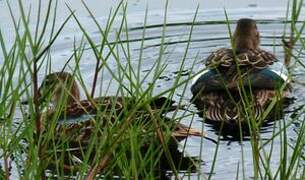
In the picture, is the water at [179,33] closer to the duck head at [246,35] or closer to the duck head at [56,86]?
the duck head at [246,35]

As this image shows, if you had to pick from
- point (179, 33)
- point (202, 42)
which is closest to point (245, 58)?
point (202, 42)

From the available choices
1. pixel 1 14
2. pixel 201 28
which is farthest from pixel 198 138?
pixel 1 14

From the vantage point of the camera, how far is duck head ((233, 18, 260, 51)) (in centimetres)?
1029

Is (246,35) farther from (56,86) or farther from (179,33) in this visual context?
(56,86)

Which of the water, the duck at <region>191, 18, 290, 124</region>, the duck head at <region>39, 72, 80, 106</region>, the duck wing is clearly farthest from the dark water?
the duck head at <region>39, 72, 80, 106</region>

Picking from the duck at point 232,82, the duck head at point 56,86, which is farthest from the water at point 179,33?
the duck head at point 56,86

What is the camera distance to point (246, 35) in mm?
10195

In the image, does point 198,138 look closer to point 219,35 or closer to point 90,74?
point 90,74

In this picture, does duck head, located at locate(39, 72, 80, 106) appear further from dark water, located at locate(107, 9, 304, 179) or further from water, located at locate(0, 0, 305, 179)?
water, located at locate(0, 0, 305, 179)

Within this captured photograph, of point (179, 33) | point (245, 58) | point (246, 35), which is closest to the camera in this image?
point (245, 58)

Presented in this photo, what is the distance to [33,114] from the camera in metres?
4.25

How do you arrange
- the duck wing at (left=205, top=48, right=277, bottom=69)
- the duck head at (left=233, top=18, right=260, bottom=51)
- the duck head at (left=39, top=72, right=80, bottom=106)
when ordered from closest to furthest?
the duck head at (left=39, top=72, right=80, bottom=106) → the duck wing at (left=205, top=48, right=277, bottom=69) → the duck head at (left=233, top=18, right=260, bottom=51)

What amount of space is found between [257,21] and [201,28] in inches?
27.8

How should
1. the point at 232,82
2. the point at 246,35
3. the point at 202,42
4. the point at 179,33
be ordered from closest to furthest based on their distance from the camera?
the point at 232,82 < the point at 246,35 < the point at 202,42 < the point at 179,33
